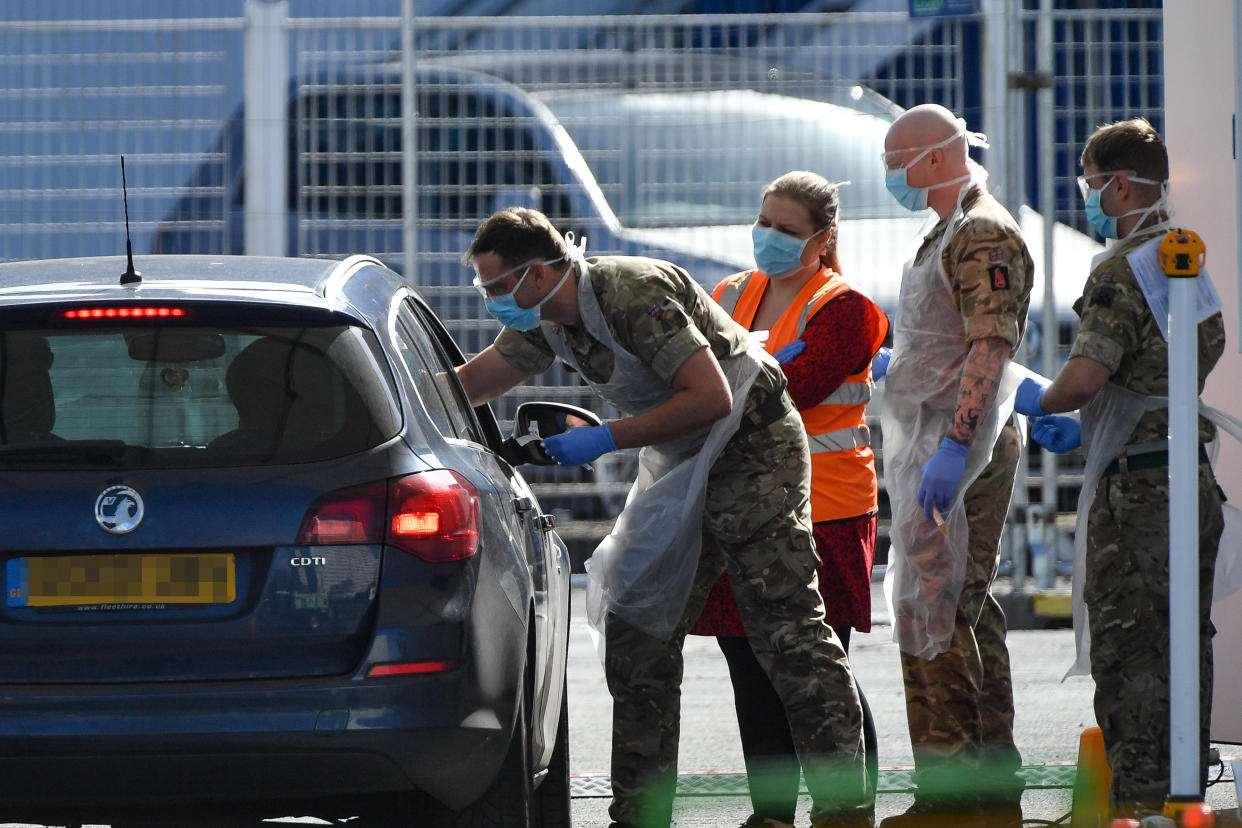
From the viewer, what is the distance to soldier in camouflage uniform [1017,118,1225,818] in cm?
436

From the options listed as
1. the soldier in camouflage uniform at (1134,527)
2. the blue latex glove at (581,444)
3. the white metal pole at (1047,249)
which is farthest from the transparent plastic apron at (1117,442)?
the white metal pole at (1047,249)

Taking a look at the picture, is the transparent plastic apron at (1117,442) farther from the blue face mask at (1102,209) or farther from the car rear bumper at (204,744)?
the car rear bumper at (204,744)

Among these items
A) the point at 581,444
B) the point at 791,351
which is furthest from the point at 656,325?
the point at 791,351

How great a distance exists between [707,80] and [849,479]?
5266 mm

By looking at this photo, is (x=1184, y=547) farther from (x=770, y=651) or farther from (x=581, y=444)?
(x=581, y=444)

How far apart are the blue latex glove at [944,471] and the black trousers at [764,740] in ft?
1.83

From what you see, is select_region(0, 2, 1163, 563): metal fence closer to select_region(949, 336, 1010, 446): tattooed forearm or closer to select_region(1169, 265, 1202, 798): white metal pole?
select_region(949, 336, 1010, 446): tattooed forearm

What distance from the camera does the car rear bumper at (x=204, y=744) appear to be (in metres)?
3.35

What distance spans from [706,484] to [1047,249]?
5164mm

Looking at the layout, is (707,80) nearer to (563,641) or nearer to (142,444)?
(563,641)

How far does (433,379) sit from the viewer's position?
13.7 feet

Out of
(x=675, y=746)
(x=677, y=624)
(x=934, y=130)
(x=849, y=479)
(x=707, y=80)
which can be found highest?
(x=707, y=80)

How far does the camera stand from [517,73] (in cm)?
980

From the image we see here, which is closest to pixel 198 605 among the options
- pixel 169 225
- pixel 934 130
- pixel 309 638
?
pixel 309 638
